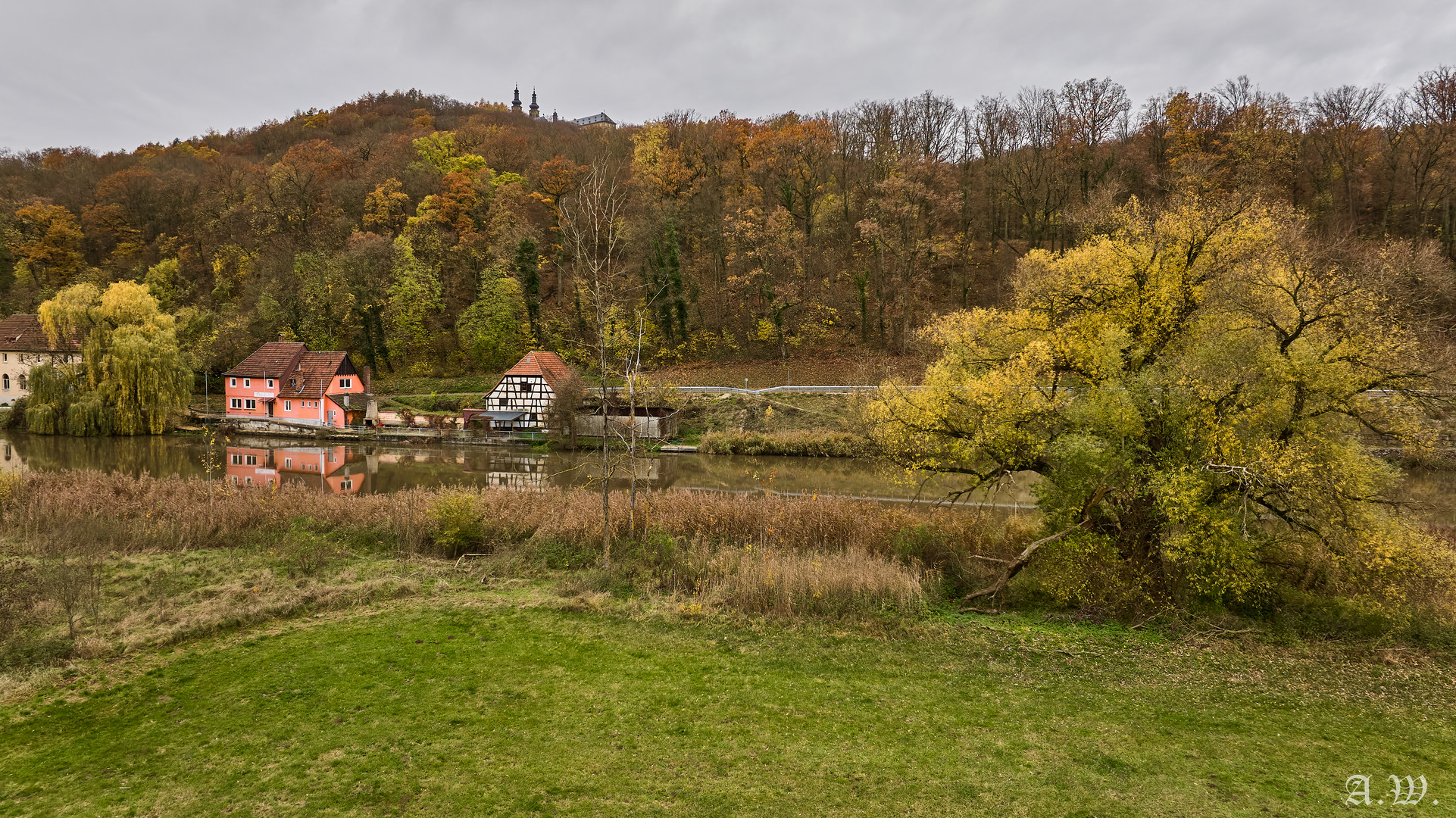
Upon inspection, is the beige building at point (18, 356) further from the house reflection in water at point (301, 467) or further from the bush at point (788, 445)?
the bush at point (788, 445)

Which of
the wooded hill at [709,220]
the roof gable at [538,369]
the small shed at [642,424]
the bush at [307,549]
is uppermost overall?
the wooded hill at [709,220]

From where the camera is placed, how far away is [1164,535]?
1038 cm

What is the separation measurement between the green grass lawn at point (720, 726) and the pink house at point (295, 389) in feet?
116

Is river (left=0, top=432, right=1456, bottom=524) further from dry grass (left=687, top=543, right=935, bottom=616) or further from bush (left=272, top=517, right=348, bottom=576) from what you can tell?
dry grass (left=687, top=543, right=935, bottom=616)

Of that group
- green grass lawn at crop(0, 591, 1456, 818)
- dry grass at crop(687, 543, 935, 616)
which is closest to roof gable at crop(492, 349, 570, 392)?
dry grass at crop(687, 543, 935, 616)

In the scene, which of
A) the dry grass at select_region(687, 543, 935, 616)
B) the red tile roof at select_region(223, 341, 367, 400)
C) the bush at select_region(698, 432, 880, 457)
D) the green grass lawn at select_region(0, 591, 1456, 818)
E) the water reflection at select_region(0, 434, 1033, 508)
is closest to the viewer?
the green grass lawn at select_region(0, 591, 1456, 818)

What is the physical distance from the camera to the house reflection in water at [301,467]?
80.6 feet

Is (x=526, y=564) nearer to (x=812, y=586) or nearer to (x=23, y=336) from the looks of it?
(x=812, y=586)

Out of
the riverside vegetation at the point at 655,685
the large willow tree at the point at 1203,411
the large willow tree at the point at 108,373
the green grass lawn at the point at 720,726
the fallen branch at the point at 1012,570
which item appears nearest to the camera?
the green grass lawn at the point at 720,726

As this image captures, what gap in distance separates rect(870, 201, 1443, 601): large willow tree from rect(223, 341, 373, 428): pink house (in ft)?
125

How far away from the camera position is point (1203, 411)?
9727 millimetres

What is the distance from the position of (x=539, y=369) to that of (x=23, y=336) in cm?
3451

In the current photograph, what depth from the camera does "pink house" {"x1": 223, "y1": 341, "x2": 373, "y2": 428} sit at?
129 feet
